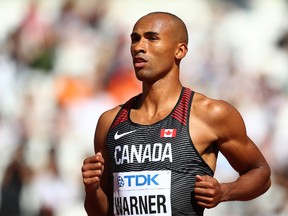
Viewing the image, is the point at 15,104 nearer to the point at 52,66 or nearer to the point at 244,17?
the point at 52,66

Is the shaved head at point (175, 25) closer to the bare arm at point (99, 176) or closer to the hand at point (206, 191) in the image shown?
the bare arm at point (99, 176)

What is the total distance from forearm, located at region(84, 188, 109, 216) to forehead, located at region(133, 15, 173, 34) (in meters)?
0.84

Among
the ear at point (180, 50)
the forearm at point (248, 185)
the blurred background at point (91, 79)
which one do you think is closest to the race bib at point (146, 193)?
the forearm at point (248, 185)

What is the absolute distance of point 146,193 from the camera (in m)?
3.60

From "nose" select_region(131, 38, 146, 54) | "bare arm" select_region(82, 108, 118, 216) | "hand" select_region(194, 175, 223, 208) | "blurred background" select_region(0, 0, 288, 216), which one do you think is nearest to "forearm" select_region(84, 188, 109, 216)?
"bare arm" select_region(82, 108, 118, 216)

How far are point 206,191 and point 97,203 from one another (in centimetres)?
66

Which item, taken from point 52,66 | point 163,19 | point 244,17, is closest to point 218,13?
point 244,17

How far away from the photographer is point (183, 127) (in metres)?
3.68

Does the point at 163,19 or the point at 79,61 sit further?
the point at 79,61

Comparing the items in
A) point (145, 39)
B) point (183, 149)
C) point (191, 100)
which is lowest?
point (183, 149)

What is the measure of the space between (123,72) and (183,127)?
3045mm

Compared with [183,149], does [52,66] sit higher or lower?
higher

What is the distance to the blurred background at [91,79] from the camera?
6484mm

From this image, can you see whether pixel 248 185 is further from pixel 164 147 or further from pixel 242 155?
pixel 164 147
